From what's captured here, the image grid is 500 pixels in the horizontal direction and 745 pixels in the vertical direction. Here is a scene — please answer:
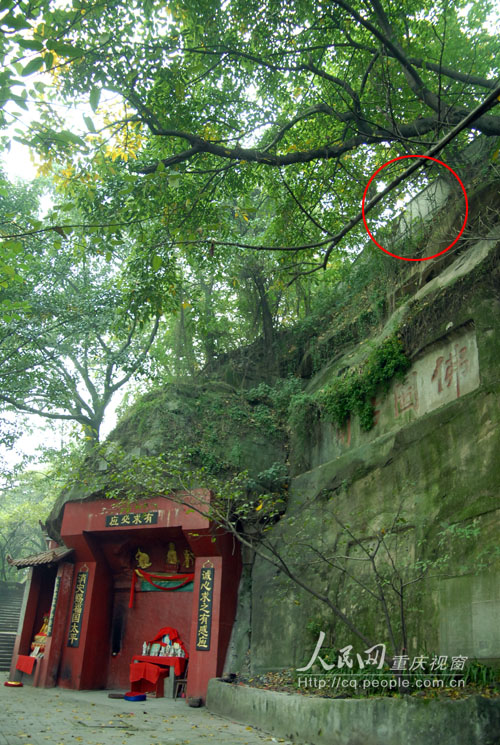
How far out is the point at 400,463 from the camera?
719cm

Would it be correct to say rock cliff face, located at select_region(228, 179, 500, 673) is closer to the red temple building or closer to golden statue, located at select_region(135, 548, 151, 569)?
the red temple building

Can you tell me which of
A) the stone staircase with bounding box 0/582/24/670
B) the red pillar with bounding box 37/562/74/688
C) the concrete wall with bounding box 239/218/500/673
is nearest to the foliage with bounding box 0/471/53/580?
the stone staircase with bounding box 0/582/24/670

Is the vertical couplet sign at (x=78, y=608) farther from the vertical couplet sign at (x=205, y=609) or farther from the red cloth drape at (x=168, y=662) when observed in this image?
the vertical couplet sign at (x=205, y=609)

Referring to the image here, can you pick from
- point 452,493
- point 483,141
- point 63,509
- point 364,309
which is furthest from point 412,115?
point 63,509

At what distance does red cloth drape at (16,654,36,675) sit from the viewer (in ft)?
36.8

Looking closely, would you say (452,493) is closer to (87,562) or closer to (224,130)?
(224,130)

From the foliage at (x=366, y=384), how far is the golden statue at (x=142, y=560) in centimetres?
503

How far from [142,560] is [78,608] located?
1517 millimetres

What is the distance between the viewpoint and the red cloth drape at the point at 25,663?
36.8 ft

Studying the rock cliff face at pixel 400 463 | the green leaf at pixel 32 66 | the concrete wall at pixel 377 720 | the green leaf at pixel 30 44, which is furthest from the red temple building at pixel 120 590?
the green leaf at pixel 30 44

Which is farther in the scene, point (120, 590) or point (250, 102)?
point (120, 590)

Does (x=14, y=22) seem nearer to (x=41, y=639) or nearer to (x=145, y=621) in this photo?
(x=145, y=621)

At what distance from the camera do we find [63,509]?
473 inches

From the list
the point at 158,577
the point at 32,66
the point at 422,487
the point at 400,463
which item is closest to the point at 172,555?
the point at 158,577
